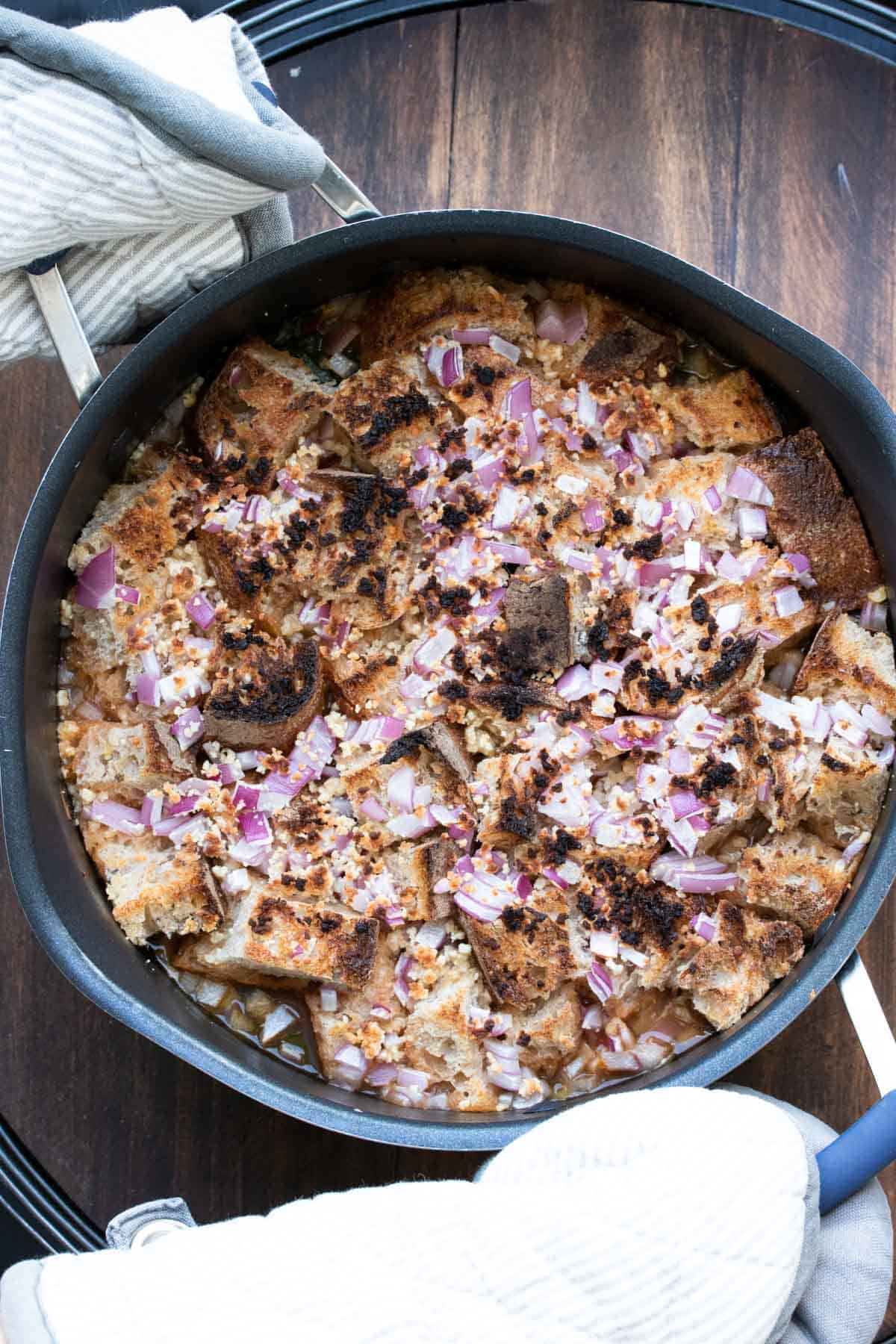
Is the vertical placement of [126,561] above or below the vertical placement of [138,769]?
above

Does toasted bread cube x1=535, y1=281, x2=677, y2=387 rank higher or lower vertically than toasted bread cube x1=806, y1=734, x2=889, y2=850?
higher

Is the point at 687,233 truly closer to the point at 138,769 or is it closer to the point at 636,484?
the point at 636,484

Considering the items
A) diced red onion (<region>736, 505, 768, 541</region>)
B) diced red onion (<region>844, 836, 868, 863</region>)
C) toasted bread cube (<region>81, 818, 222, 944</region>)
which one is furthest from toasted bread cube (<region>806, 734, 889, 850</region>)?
toasted bread cube (<region>81, 818, 222, 944</region>)

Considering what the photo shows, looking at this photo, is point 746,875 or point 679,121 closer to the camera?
point 746,875

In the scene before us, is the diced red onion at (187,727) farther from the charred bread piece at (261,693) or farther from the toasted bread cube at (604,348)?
the toasted bread cube at (604,348)

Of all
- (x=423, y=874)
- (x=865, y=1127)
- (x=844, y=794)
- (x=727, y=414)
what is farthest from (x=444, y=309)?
(x=865, y=1127)

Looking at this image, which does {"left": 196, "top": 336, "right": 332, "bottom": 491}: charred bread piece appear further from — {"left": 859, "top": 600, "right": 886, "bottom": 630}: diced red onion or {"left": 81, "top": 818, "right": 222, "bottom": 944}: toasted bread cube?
{"left": 859, "top": 600, "right": 886, "bottom": 630}: diced red onion

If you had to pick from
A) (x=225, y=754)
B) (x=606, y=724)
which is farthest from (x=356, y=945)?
(x=606, y=724)
